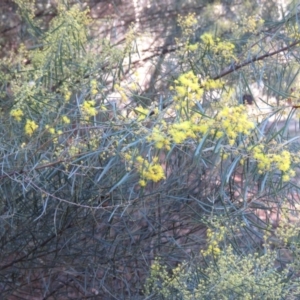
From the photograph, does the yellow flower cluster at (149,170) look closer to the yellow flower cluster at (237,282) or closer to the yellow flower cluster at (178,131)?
the yellow flower cluster at (178,131)

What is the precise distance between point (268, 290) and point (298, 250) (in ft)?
1.49

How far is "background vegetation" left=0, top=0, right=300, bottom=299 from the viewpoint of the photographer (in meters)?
2.24

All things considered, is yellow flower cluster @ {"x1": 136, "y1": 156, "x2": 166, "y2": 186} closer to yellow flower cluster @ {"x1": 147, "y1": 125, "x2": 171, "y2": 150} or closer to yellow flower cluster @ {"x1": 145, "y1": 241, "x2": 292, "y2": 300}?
yellow flower cluster @ {"x1": 147, "y1": 125, "x2": 171, "y2": 150}

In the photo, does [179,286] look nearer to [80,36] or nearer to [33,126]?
[33,126]

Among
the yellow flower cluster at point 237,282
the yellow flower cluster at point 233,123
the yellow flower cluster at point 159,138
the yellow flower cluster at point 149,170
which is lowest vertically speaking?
the yellow flower cluster at point 237,282

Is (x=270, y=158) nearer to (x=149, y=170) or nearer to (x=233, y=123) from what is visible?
(x=233, y=123)

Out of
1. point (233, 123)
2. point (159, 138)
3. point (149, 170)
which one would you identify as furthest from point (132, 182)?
point (233, 123)

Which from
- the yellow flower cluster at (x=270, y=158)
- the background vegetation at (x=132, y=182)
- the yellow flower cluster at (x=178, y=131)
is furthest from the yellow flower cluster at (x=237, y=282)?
the yellow flower cluster at (x=178, y=131)

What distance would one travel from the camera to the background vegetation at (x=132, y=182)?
7.34 feet

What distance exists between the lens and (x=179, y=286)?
2334mm

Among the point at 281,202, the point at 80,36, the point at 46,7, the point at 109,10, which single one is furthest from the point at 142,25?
the point at 281,202

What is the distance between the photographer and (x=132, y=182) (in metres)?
2.72

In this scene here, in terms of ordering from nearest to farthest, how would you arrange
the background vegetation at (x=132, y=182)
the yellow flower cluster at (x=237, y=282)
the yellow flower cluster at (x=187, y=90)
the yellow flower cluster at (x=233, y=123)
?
the yellow flower cluster at (x=233, y=123)
the yellow flower cluster at (x=187, y=90)
the yellow flower cluster at (x=237, y=282)
the background vegetation at (x=132, y=182)

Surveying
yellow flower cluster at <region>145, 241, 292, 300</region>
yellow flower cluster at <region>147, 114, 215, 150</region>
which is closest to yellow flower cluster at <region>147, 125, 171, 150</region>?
yellow flower cluster at <region>147, 114, 215, 150</region>
